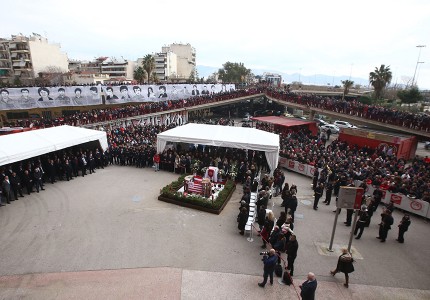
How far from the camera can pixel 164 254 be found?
8.20 metres

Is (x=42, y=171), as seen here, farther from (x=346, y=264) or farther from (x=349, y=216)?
(x=349, y=216)

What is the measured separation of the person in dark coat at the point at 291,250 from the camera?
7.07 m

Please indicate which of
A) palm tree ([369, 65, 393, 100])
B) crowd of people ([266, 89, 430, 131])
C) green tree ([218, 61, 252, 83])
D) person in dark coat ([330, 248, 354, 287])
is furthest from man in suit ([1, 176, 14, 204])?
green tree ([218, 61, 252, 83])

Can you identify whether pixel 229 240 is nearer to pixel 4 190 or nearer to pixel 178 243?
pixel 178 243

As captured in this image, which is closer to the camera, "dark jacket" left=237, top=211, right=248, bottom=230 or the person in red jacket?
"dark jacket" left=237, top=211, right=248, bottom=230

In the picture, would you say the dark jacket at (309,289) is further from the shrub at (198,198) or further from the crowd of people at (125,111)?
the crowd of people at (125,111)

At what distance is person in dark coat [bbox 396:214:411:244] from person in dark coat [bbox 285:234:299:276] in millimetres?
4730

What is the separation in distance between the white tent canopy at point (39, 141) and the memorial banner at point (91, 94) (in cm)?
1046

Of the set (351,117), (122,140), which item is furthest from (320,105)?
(122,140)

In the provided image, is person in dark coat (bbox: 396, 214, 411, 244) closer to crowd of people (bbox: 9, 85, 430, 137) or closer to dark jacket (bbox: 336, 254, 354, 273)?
dark jacket (bbox: 336, 254, 354, 273)

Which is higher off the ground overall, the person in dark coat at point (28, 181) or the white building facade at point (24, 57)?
the white building facade at point (24, 57)

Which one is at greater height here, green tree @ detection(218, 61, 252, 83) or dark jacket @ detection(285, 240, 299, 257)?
green tree @ detection(218, 61, 252, 83)

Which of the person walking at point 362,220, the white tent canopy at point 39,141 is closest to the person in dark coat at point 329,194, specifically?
the person walking at point 362,220

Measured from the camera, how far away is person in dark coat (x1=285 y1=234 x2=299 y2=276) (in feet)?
23.2
